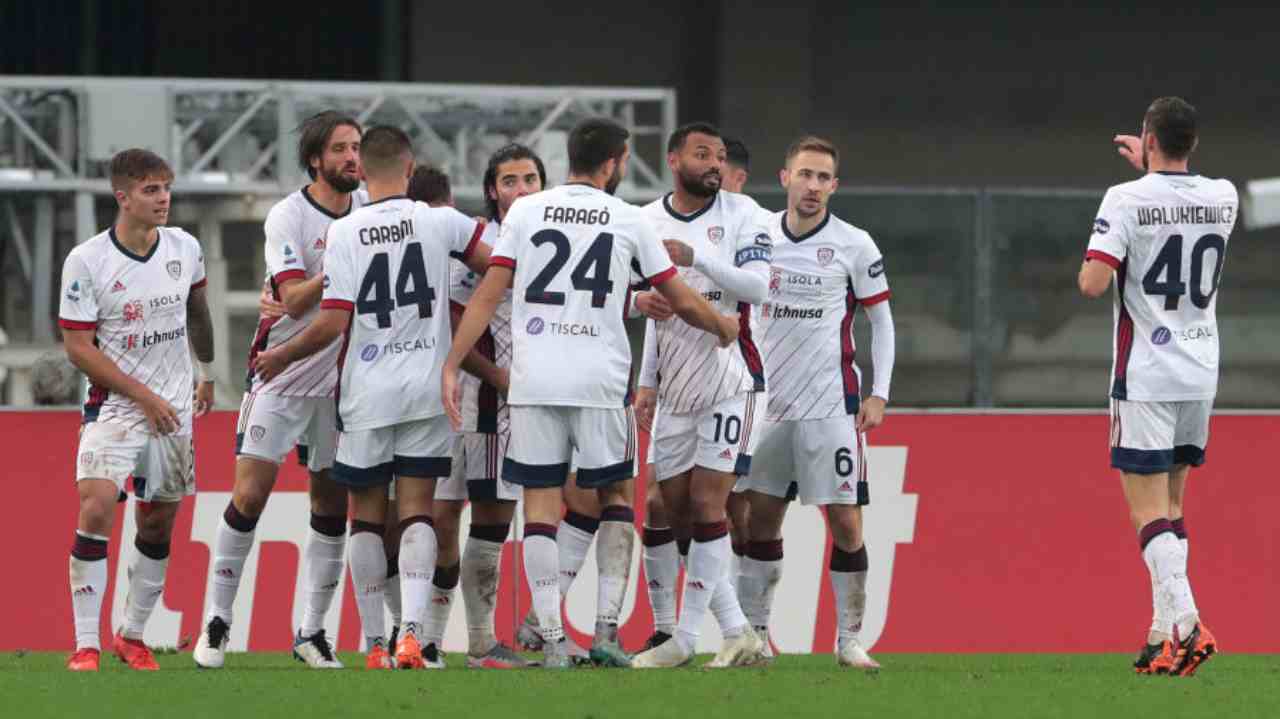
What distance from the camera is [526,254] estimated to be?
8602 millimetres

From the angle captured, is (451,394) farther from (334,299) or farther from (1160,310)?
(1160,310)

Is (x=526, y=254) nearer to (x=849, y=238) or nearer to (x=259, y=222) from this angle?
(x=849, y=238)

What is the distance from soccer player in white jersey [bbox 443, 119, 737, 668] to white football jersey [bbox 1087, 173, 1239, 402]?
5.15ft

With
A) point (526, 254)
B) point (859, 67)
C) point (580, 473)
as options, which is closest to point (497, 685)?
point (580, 473)

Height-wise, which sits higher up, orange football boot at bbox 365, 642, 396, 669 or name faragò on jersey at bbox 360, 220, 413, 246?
name faragò on jersey at bbox 360, 220, 413, 246

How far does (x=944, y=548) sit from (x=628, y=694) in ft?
15.4

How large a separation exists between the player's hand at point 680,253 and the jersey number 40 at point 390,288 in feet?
3.13

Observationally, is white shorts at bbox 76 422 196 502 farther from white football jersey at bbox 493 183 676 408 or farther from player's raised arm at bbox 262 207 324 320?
white football jersey at bbox 493 183 676 408

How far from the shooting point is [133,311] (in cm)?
934

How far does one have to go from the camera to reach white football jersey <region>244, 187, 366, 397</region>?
9328 millimetres

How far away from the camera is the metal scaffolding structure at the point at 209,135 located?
17766mm

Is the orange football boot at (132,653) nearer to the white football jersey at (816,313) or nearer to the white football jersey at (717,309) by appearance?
the white football jersey at (717,309)

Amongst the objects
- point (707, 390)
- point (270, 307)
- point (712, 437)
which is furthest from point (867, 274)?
point (270, 307)

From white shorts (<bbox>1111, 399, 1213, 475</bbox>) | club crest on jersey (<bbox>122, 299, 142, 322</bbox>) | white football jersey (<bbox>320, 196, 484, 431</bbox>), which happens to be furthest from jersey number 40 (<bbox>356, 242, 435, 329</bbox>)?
white shorts (<bbox>1111, 399, 1213, 475</bbox>)
